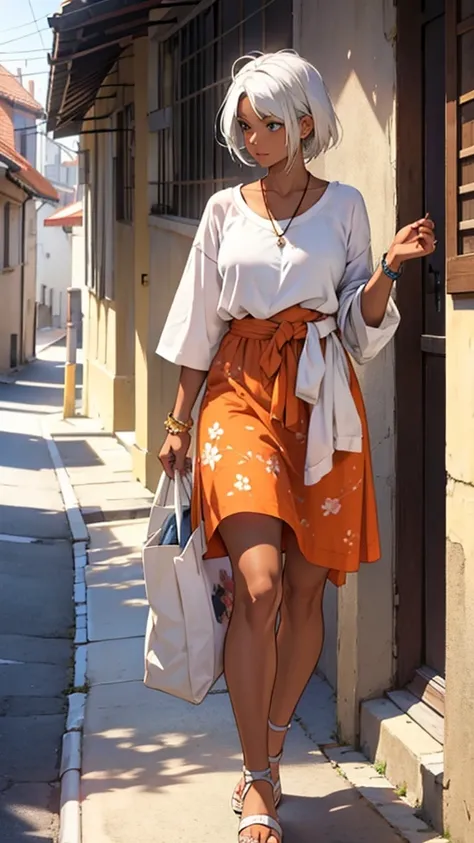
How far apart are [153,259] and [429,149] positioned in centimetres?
717

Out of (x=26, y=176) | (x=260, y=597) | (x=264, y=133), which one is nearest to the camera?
(x=260, y=597)

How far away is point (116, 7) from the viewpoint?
8242 mm

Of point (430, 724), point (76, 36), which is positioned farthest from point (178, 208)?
point (430, 724)

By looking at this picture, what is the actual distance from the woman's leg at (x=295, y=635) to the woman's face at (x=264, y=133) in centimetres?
104

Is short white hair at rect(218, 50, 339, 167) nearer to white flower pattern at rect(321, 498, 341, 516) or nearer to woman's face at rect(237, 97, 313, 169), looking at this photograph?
woman's face at rect(237, 97, 313, 169)

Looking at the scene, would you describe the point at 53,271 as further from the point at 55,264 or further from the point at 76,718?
the point at 76,718

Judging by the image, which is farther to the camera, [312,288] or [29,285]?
[29,285]

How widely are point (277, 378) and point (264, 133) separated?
2.09 ft

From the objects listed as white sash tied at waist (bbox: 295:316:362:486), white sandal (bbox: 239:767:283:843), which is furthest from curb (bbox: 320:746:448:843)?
white sash tied at waist (bbox: 295:316:362:486)

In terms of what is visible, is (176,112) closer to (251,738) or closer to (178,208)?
(178,208)

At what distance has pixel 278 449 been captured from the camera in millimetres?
3350

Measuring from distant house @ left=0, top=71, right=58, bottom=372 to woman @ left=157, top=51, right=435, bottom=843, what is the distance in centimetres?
2624

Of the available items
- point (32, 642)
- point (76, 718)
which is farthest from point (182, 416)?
point (32, 642)

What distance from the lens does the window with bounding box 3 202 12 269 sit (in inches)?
1276
